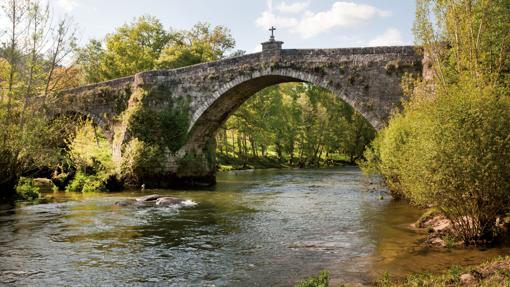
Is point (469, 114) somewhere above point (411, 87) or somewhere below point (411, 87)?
below

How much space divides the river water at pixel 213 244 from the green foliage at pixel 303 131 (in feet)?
113

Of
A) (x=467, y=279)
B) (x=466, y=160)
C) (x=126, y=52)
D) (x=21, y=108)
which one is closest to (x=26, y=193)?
(x=21, y=108)

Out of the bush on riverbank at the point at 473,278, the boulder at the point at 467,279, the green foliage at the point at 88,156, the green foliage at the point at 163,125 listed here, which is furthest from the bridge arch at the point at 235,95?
the boulder at the point at 467,279

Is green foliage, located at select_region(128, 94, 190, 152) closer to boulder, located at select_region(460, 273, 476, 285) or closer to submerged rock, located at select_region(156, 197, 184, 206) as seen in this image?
submerged rock, located at select_region(156, 197, 184, 206)

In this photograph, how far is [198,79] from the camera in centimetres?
3098

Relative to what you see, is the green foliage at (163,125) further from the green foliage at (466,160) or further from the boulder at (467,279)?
the boulder at (467,279)

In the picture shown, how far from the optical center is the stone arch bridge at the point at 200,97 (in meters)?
24.8

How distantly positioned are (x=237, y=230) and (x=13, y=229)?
Answer: 7.18 meters

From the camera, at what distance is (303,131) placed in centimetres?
6100

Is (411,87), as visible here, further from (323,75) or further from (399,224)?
(399,224)

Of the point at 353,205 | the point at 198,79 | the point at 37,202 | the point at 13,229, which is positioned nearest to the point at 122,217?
the point at 13,229

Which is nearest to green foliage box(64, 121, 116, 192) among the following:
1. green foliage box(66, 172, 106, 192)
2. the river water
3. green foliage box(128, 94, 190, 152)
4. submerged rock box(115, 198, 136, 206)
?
green foliage box(66, 172, 106, 192)

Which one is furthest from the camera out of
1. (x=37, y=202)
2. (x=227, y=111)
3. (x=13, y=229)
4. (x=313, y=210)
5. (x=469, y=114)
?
(x=227, y=111)

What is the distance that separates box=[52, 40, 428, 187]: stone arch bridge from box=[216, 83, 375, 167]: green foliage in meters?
21.3
